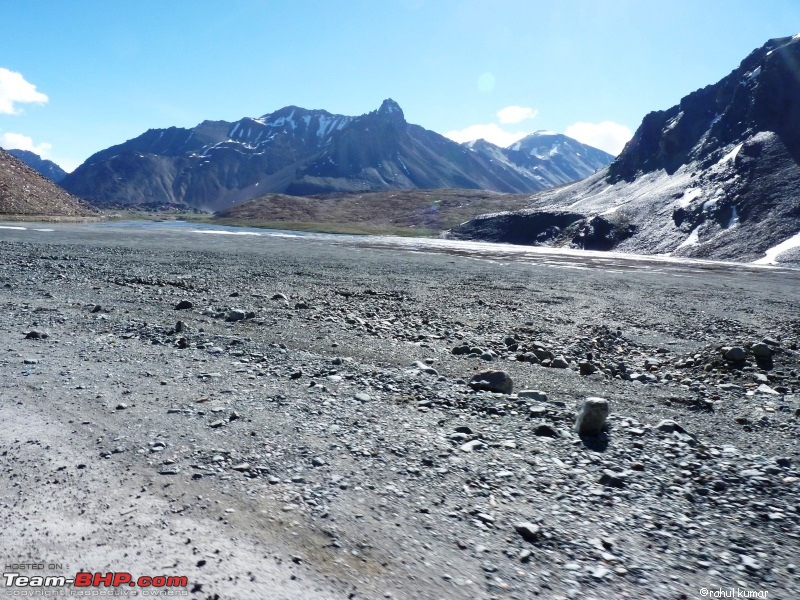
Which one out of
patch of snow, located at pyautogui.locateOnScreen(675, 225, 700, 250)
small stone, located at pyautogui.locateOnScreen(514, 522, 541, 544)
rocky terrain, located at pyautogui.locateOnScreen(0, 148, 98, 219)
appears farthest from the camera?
rocky terrain, located at pyautogui.locateOnScreen(0, 148, 98, 219)

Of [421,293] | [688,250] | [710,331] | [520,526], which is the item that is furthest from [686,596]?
[688,250]

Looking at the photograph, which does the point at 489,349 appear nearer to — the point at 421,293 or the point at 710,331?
the point at 710,331

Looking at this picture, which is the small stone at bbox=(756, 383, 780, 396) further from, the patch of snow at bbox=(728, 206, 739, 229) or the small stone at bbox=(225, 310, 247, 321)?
the patch of snow at bbox=(728, 206, 739, 229)

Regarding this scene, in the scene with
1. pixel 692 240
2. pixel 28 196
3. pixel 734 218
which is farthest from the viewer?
pixel 28 196

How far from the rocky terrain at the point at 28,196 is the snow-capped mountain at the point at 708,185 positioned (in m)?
96.5

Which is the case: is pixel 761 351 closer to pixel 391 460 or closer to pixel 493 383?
pixel 493 383

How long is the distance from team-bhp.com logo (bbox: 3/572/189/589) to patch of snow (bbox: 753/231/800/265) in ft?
301

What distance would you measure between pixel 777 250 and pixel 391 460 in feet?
309

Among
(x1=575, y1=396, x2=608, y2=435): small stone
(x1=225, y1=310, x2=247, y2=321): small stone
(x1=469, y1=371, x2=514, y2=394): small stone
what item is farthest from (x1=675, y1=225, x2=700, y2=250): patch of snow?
(x1=575, y1=396, x2=608, y2=435): small stone

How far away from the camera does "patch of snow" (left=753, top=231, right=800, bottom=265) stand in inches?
3115

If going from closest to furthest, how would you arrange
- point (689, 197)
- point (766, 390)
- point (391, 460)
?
point (391, 460), point (766, 390), point (689, 197)

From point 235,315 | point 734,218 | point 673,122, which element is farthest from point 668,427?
point 673,122

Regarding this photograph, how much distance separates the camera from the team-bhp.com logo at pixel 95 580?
191 inches

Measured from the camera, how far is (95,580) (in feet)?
16.2
